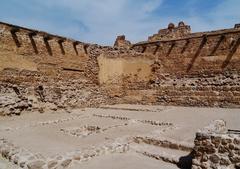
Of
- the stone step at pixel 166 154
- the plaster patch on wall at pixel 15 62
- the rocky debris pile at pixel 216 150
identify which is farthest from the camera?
the plaster patch on wall at pixel 15 62

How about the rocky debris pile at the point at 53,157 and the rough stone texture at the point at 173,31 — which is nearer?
the rocky debris pile at the point at 53,157

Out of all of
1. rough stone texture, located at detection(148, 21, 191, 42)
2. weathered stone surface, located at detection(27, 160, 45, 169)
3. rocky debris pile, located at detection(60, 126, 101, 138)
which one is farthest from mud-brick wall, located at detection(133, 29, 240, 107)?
weathered stone surface, located at detection(27, 160, 45, 169)

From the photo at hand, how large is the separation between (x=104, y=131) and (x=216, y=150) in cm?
463

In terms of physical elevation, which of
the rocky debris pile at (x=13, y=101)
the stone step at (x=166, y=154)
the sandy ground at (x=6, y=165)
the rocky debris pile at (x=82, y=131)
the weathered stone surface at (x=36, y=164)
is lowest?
the sandy ground at (x=6, y=165)

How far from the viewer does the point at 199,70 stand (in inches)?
656

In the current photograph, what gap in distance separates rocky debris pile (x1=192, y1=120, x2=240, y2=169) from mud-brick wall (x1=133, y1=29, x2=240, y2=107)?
8996 mm

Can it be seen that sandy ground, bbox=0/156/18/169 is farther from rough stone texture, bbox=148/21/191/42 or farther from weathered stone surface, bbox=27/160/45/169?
rough stone texture, bbox=148/21/191/42

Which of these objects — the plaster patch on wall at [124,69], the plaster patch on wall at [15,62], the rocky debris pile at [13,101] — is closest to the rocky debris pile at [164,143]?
the rocky debris pile at [13,101]

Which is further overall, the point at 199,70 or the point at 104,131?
the point at 199,70

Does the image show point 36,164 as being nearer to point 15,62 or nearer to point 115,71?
point 15,62

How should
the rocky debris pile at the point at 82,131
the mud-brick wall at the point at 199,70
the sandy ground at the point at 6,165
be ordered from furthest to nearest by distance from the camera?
1. the mud-brick wall at the point at 199,70
2. the rocky debris pile at the point at 82,131
3. the sandy ground at the point at 6,165

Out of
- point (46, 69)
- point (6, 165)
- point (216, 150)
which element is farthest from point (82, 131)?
point (46, 69)

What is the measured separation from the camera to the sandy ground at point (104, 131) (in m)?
6.63

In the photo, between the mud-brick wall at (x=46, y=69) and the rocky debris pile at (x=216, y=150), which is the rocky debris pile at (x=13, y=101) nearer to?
the mud-brick wall at (x=46, y=69)
